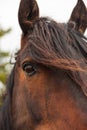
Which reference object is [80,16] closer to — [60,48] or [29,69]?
[60,48]

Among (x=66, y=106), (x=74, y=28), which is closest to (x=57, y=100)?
(x=66, y=106)

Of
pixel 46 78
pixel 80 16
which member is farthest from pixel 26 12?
pixel 46 78

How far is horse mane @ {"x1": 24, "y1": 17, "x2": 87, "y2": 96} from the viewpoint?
Answer: 9.09 ft

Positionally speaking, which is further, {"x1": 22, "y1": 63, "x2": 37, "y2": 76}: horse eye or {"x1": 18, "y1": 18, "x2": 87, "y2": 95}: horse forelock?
{"x1": 22, "y1": 63, "x2": 37, "y2": 76}: horse eye

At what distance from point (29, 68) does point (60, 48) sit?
0.30m

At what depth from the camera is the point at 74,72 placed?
9.02 ft

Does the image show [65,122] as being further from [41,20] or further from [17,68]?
[41,20]

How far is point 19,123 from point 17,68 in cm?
49

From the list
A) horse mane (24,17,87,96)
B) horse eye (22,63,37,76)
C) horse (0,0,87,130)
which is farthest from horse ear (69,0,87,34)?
horse eye (22,63,37,76)

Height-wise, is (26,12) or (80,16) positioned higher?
(26,12)

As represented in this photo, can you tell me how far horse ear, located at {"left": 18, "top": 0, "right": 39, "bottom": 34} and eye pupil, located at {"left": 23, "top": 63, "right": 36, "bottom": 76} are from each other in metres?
0.46

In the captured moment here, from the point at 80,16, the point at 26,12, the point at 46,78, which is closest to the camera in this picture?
the point at 46,78

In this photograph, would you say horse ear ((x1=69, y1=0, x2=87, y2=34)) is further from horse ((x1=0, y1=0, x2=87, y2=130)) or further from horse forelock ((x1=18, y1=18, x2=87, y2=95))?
horse forelock ((x1=18, y1=18, x2=87, y2=95))

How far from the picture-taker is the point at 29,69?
3.00m
